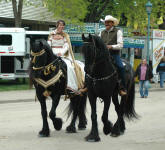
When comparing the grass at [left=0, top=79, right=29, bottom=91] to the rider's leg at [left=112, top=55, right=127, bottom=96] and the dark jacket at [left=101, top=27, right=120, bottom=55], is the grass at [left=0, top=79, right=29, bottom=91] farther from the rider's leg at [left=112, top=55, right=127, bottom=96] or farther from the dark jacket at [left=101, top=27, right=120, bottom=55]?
the dark jacket at [left=101, top=27, right=120, bottom=55]

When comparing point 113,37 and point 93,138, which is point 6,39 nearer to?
point 113,37

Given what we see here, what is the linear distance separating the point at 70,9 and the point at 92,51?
69.5 feet

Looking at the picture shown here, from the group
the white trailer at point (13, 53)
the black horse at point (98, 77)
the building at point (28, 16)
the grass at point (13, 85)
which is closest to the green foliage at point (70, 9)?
the white trailer at point (13, 53)

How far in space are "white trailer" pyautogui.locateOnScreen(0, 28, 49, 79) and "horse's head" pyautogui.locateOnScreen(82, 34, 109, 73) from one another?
60.1 feet

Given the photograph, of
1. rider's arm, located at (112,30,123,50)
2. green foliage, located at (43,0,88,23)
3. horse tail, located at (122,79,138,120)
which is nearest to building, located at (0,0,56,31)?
green foliage, located at (43,0,88,23)

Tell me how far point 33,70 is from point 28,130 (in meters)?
1.72

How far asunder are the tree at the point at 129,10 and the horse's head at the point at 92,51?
22.2m

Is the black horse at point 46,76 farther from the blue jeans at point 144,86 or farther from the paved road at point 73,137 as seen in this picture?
the blue jeans at point 144,86

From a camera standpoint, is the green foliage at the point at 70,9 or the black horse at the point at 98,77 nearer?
the black horse at the point at 98,77

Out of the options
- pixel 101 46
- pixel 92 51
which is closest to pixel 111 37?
pixel 101 46

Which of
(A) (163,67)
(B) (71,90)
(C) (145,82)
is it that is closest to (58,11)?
(A) (163,67)

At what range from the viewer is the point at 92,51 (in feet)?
28.1

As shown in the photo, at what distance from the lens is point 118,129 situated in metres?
9.59

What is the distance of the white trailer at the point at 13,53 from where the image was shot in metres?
26.8
